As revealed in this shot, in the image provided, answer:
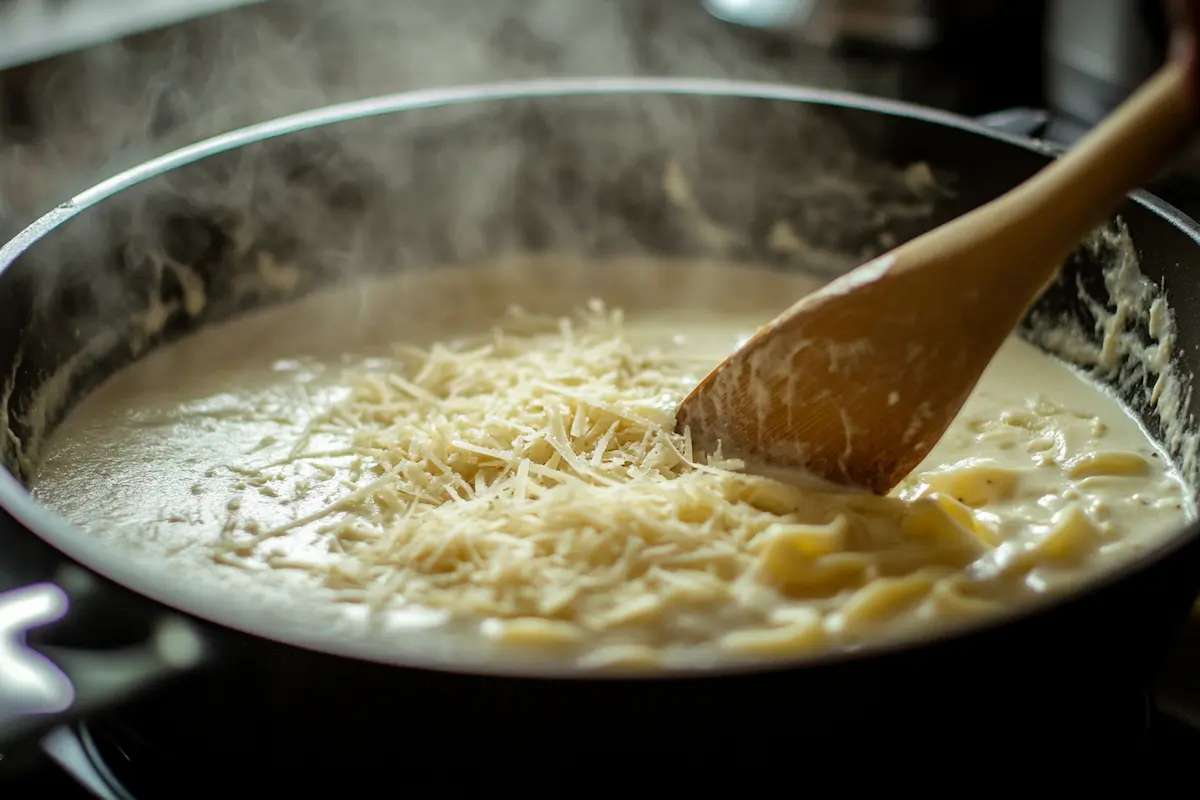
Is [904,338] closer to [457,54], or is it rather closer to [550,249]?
[550,249]

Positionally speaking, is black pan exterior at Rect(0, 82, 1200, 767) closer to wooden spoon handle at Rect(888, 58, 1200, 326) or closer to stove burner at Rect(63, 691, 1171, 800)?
stove burner at Rect(63, 691, 1171, 800)

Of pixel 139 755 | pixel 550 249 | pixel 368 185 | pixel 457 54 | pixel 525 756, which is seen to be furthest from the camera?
pixel 457 54

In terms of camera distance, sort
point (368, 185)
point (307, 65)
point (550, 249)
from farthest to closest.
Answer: point (307, 65)
point (550, 249)
point (368, 185)

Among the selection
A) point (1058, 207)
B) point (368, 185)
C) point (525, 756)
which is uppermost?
point (368, 185)

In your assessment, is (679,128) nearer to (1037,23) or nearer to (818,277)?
(818,277)

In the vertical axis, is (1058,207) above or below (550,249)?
below

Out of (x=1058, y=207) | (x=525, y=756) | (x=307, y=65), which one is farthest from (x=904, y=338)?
(x=307, y=65)

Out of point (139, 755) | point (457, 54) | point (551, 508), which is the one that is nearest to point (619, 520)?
point (551, 508)

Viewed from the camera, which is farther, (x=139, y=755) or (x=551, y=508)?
(x=551, y=508)

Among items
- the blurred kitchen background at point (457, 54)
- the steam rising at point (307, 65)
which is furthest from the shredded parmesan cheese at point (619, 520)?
the blurred kitchen background at point (457, 54)
